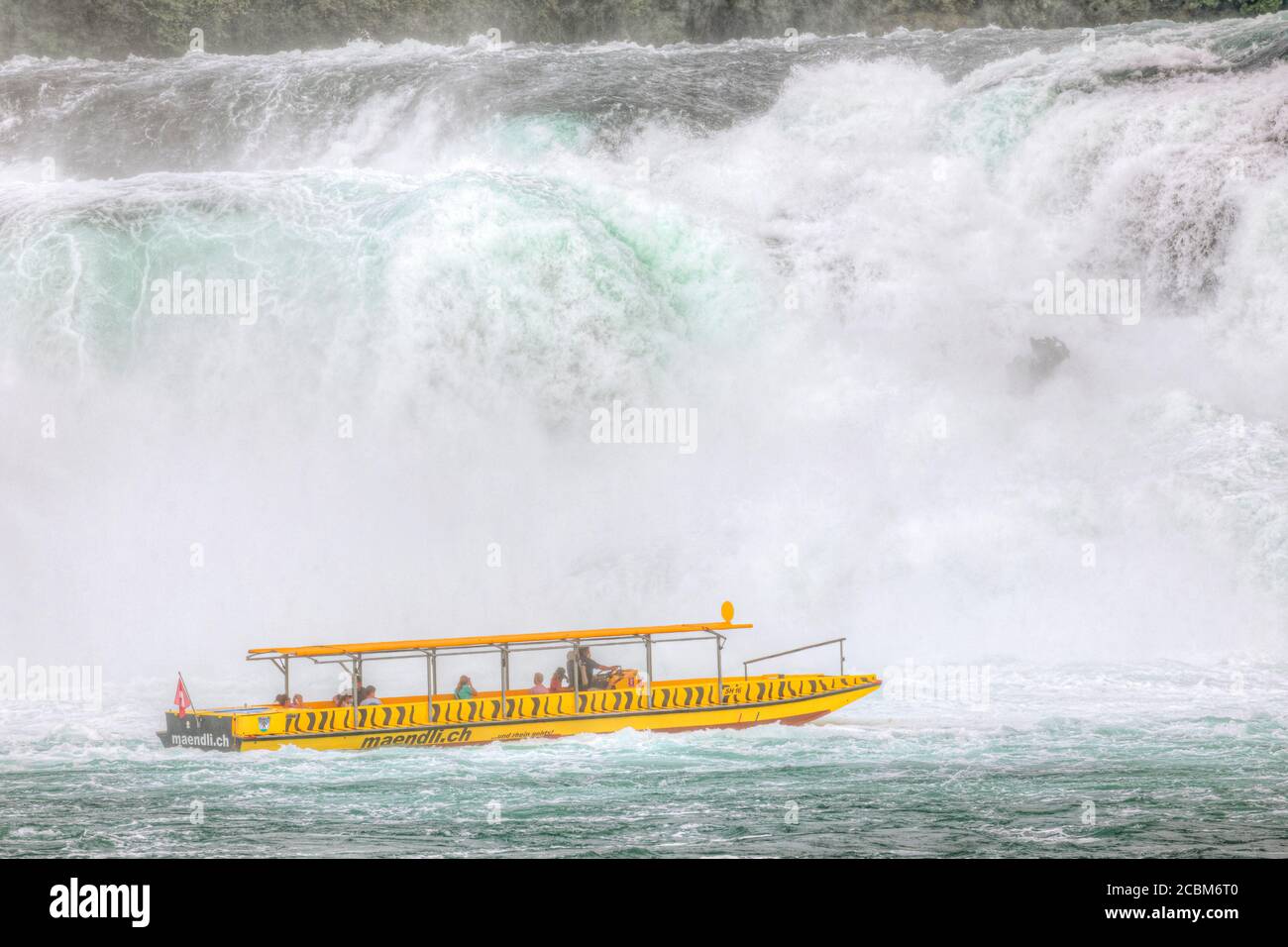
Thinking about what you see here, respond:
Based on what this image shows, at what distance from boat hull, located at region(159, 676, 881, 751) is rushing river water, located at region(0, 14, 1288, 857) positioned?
6.17ft

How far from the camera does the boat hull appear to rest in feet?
74.8

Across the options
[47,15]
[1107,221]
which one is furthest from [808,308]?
[47,15]

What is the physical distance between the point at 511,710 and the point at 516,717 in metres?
0.12

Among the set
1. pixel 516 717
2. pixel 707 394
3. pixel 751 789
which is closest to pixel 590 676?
pixel 516 717

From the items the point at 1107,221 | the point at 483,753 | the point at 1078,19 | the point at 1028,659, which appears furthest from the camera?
the point at 1078,19

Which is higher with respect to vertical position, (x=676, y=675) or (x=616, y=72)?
(x=616, y=72)

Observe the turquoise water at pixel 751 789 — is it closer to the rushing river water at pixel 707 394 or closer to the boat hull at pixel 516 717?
the boat hull at pixel 516 717

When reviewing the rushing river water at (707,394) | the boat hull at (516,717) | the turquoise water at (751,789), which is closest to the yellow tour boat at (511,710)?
the boat hull at (516,717)

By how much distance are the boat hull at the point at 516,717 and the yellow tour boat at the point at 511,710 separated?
0.01m

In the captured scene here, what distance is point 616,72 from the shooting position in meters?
40.5

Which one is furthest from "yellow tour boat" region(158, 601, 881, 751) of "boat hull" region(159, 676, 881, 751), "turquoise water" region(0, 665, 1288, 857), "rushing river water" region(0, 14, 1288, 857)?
"rushing river water" region(0, 14, 1288, 857)

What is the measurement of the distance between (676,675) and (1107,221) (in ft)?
41.5

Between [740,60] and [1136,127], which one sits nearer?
[1136,127]

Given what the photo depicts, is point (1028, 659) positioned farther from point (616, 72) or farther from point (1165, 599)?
point (616, 72)
